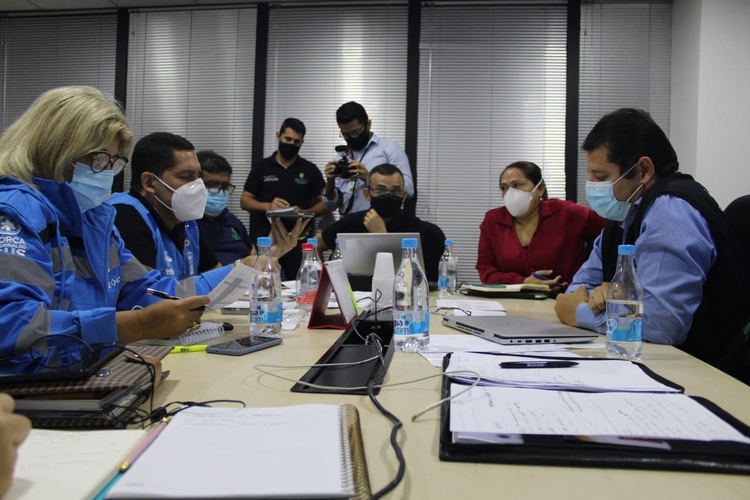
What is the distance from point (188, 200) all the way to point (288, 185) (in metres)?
1.81

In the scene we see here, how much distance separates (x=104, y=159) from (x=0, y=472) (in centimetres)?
105

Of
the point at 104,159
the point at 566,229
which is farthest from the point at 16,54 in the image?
the point at 566,229

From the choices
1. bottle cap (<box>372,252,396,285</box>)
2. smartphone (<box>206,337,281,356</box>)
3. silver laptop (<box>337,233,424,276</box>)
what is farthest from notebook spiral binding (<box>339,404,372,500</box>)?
silver laptop (<box>337,233,424,276</box>)

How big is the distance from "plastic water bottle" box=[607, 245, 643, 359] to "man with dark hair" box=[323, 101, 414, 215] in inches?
87.9

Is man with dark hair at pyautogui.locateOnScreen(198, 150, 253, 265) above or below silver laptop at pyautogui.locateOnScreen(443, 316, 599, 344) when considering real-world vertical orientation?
above

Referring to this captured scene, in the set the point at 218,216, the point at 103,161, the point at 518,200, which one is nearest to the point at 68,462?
the point at 103,161

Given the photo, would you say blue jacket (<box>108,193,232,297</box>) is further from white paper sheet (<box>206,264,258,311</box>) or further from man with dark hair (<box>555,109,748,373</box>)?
man with dark hair (<box>555,109,748,373</box>)

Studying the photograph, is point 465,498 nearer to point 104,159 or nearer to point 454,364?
point 454,364

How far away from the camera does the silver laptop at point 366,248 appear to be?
6.54 feet

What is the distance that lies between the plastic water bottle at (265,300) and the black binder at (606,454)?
0.81 metres

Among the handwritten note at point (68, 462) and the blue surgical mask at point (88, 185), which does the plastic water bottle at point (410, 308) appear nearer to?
the handwritten note at point (68, 462)

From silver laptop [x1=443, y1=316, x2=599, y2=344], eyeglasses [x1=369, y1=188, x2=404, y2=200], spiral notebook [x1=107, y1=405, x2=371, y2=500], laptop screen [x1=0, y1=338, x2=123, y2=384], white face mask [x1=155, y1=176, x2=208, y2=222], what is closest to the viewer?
spiral notebook [x1=107, y1=405, x2=371, y2=500]

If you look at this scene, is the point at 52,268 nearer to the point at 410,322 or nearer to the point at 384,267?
the point at 410,322

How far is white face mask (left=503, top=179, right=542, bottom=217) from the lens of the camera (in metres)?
2.80
